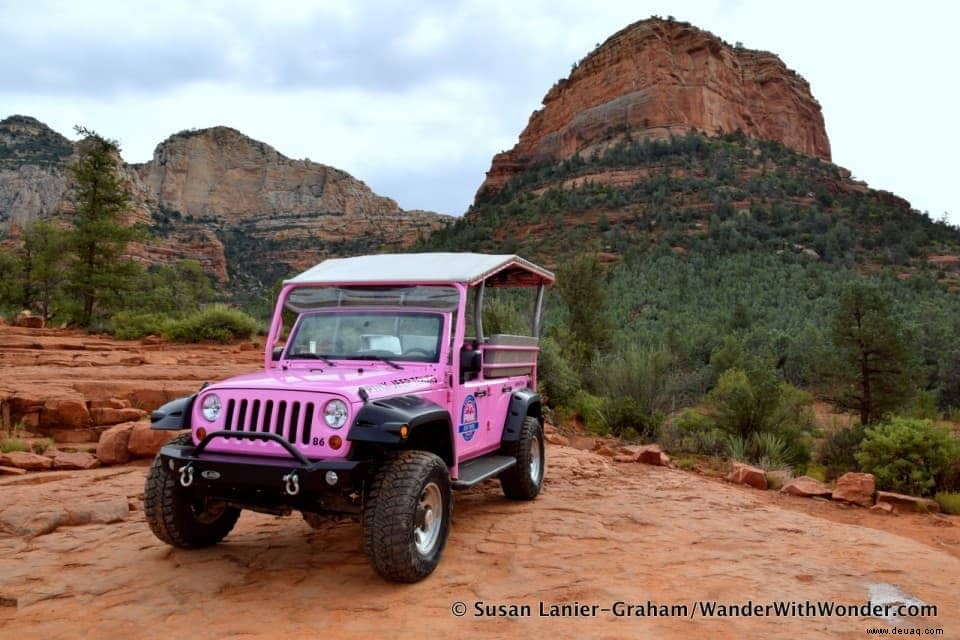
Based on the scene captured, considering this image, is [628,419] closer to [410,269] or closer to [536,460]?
[536,460]

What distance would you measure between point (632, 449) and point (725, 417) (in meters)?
3.61

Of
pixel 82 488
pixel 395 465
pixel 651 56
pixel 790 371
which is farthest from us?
pixel 651 56

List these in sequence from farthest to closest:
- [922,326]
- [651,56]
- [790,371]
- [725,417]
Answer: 1. [651,56]
2. [922,326]
3. [790,371]
4. [725,417]

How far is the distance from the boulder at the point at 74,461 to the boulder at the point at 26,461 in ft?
0.32

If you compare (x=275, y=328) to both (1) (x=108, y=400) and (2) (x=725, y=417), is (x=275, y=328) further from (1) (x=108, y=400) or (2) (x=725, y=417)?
Result: (2) (x=725, y=417)

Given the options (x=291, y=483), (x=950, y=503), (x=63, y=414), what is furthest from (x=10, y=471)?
(x=950, y=503)

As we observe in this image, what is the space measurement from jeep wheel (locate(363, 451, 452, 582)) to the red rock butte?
71.7 m

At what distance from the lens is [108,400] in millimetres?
9648

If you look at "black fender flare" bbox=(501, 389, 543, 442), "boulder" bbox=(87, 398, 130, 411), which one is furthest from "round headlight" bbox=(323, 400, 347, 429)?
"boulder" bbox=(87, 398, 130, 411)

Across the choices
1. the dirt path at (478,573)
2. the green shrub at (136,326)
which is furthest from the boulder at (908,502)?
the green shrub at (136,326)

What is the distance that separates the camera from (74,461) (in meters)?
7.73

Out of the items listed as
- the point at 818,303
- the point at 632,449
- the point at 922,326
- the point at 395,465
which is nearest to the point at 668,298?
the point at 818,303

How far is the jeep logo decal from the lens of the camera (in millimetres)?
5281

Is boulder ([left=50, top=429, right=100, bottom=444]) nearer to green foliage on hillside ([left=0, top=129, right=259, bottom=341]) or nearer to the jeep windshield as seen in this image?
the jeep windshield
